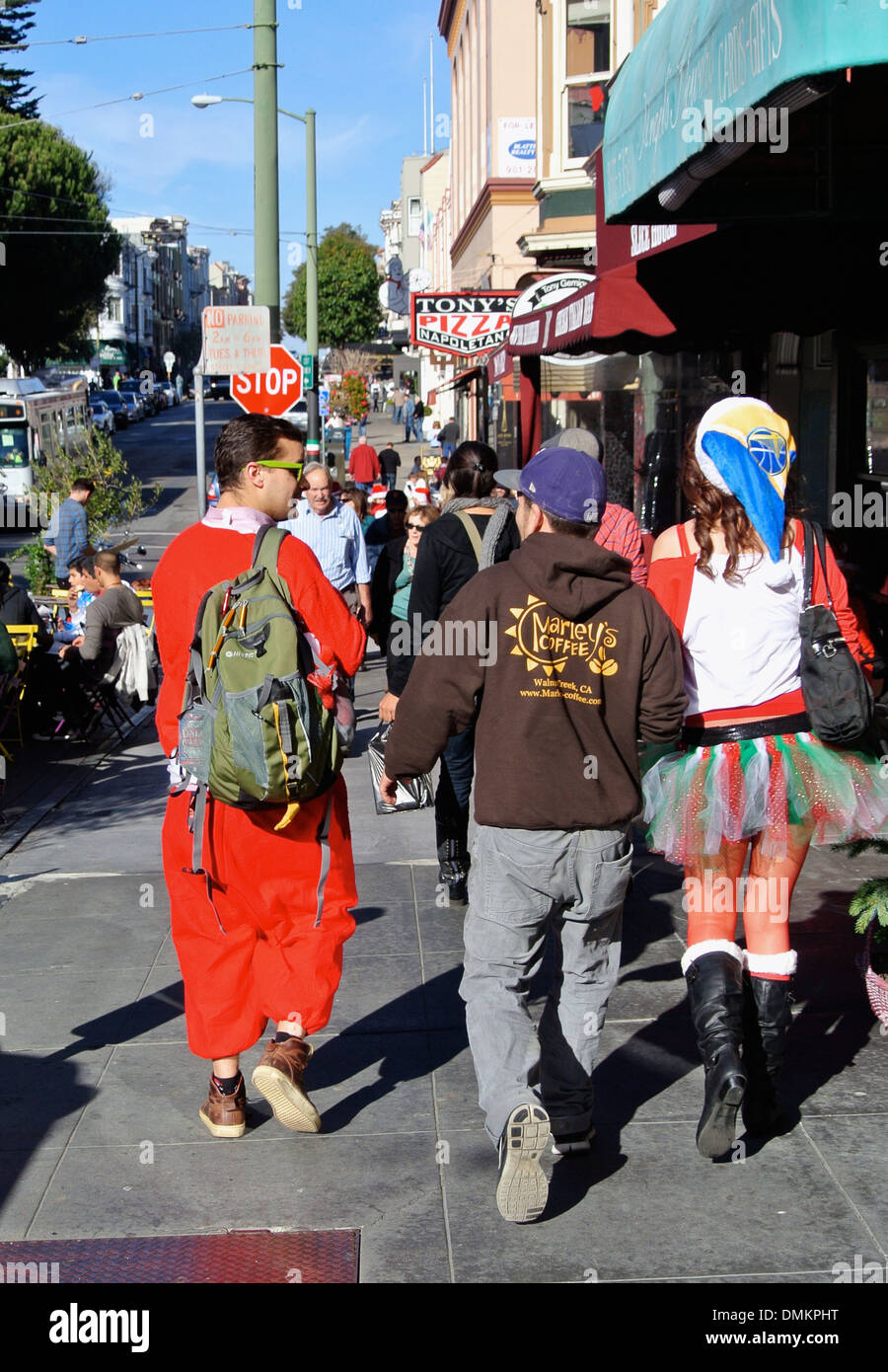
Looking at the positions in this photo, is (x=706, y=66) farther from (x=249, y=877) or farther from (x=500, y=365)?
(x=500, y=365)

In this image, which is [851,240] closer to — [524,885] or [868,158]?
[868,158]

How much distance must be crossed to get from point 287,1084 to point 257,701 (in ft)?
3.65

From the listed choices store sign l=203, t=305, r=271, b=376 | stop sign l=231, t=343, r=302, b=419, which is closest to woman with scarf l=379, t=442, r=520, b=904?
store sign l=203, t=305, r=271, b=376

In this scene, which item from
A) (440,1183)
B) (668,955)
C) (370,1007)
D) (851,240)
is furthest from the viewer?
(851,240)

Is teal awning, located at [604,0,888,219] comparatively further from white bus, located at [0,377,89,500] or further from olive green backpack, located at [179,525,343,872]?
white bus, located at [0,377,89,500]

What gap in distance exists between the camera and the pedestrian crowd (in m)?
3.63

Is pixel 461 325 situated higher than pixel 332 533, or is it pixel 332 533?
pixel 461 325

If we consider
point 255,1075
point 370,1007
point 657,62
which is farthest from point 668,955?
point 657,62

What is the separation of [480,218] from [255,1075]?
2610 centimetres

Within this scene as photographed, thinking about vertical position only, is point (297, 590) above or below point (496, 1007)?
above

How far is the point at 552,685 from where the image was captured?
3602mm

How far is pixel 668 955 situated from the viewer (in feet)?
18.5

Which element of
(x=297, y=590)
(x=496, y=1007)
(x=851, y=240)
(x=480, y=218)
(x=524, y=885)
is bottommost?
(x=496, y=1007)
